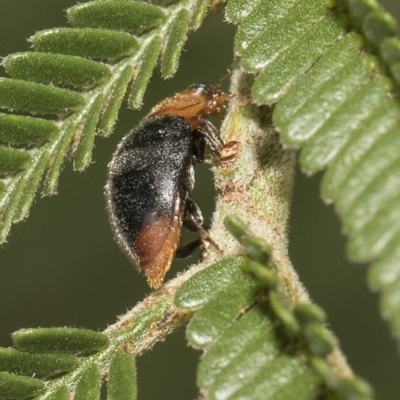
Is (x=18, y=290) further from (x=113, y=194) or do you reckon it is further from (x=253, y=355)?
(x=253, y=355)

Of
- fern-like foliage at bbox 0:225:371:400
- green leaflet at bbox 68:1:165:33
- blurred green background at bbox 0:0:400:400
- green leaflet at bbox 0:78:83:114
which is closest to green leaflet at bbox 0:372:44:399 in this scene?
fern-like foliage at bbox 0:225:371:400

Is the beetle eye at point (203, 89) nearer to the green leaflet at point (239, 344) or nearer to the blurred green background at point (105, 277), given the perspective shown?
the green leaflet at point (239, 344)

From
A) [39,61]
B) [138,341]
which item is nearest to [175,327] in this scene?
[138,341]

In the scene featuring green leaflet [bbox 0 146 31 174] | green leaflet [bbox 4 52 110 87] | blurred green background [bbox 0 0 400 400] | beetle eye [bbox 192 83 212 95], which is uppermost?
green leaflet [bbox 4 52 110 87]

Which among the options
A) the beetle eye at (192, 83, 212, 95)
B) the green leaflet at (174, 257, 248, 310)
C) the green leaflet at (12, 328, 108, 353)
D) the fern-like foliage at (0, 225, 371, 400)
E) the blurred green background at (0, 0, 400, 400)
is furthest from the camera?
the blurred green background at (0, 0, 400, 400)

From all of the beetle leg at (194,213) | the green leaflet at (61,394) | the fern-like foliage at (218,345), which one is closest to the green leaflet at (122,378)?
the fern-like foliage at (218,345)

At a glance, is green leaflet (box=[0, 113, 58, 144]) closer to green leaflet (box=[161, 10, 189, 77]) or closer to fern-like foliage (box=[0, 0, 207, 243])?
fern-like foliage (box=[0, 0, 207, 243])

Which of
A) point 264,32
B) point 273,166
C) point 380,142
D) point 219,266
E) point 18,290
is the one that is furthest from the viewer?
point 18,290

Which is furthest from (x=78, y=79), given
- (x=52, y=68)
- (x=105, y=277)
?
(x=105, y=277)
